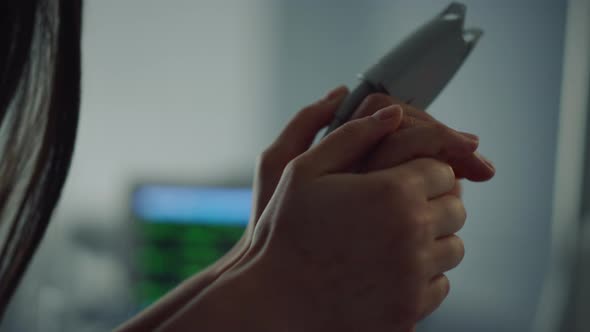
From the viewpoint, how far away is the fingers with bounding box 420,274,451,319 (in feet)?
0.95

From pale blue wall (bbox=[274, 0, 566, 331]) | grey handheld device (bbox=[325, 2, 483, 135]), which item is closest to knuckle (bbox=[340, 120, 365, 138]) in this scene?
grey handheld device (bbox=[325, 2, 483, 135])

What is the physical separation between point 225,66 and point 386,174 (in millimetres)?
1098

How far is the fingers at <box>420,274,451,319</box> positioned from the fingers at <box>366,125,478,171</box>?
0.21 feet

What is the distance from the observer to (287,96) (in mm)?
1284

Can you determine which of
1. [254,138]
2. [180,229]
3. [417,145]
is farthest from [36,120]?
[254,138]

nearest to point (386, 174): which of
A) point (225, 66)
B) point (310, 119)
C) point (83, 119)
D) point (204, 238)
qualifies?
point (310, 119)

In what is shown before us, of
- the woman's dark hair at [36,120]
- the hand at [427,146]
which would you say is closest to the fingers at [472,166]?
the hand at [427,146]

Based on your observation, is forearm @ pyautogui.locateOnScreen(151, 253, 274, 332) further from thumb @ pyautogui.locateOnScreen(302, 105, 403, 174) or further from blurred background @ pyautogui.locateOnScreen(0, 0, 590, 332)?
blurred background @ pyautogui.locateOnScreen(0, 0, 590, 332)

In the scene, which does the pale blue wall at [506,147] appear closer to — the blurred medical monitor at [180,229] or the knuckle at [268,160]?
the blurred medical monitor at [180,229]

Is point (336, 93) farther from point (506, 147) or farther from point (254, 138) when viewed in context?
point (254, 138)

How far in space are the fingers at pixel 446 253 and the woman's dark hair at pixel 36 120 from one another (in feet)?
0.82

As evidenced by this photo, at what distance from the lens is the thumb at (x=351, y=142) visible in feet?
1.00

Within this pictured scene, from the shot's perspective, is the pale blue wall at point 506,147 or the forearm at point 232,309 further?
the pale blue wall at point 506,147

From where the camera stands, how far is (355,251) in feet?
0.91
